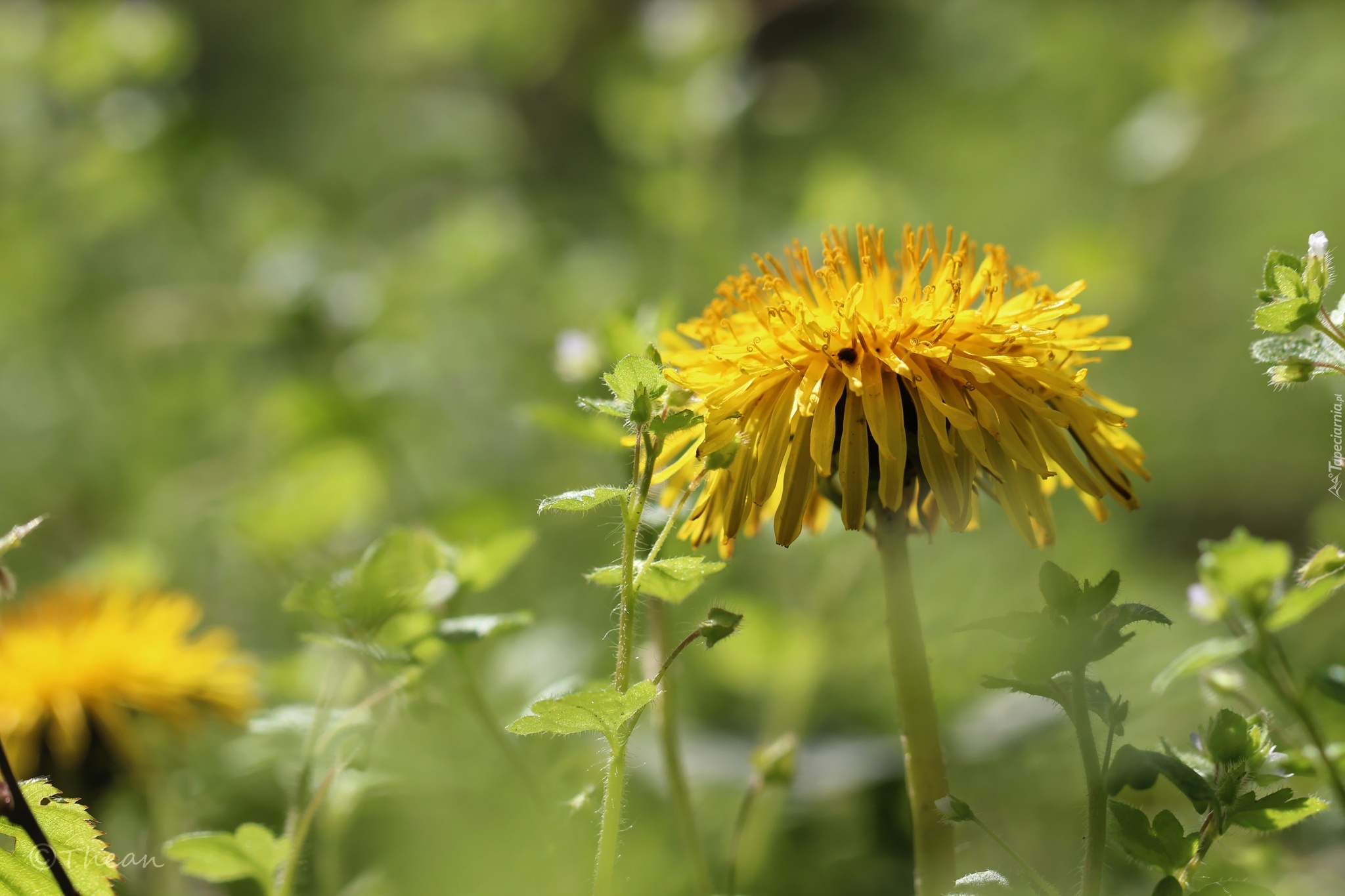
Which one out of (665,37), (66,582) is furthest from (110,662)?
(665,37)

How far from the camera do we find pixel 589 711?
3.70ft

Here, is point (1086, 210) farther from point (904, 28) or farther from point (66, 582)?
point (66, 582)

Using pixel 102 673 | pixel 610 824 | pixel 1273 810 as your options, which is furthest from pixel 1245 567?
pixel 102 673

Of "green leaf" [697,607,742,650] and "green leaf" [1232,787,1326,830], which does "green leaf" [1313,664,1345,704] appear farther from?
"green leaf" [697,607,742,650]

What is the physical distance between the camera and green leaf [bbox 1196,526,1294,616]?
0.92 metres

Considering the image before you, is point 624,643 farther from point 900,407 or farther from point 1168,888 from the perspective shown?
point 1168,888

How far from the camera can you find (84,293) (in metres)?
4.62

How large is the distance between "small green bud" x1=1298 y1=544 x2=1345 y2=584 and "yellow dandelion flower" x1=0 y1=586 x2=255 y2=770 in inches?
69.3

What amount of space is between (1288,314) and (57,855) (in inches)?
55.1

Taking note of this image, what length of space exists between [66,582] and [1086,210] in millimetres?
4172

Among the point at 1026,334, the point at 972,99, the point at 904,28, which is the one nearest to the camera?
the point at 1026,334

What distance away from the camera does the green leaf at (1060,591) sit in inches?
42.1

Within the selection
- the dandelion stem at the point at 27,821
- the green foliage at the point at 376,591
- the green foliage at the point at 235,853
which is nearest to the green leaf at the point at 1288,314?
the green foliage at the point at 376,591

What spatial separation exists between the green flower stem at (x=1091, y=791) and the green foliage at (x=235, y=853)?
89cm
